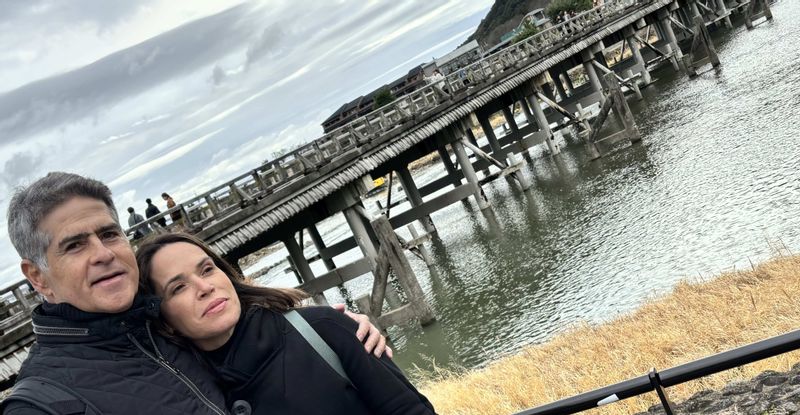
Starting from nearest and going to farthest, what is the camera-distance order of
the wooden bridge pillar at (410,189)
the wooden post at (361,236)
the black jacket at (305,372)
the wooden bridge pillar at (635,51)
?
the black jacket at (305,372)
the wooden post at (361,236)
the wooden bridge pillar at (410,189)
the wooden bridge pillar at (635,51)

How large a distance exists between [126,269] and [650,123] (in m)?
24.0

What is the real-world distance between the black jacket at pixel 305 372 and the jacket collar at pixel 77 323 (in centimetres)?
32

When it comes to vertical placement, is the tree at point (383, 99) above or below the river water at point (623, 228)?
above

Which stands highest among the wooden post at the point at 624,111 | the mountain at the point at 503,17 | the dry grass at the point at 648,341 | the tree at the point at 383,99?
the mountain at the point at 503,17

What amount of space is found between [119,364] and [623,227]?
13.2 m

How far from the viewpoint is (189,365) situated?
2037 millimetres

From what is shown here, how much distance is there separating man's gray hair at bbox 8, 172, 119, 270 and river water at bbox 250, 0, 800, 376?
29.7ft

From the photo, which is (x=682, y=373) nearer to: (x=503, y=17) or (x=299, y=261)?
(x=299, y=261)

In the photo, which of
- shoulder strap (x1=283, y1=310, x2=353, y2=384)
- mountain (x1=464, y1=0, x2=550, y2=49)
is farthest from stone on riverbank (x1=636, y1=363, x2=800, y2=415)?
mountain (x1=464, y1=0, x2=550, y2=49)

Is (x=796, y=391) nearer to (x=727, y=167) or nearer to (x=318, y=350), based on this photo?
(x=318, y=350)

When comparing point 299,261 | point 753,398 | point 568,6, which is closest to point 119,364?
point 753,398

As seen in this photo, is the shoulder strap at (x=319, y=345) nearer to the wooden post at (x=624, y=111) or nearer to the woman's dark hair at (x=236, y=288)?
the woman's dark hair at (x=236, y=288)

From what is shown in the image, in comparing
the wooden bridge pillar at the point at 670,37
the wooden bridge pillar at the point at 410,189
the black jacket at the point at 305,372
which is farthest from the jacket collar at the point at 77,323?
the wooden bridge pillar at the point at 670,37

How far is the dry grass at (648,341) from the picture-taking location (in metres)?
6.60
